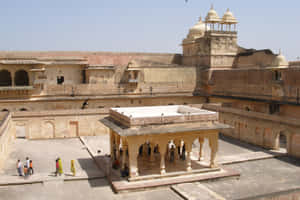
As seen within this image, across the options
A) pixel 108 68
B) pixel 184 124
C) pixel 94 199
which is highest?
pixel 108 68

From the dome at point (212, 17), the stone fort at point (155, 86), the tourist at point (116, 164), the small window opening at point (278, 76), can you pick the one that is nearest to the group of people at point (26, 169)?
the tourist at point (116, 164)

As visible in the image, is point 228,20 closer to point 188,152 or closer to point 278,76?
point 278,76

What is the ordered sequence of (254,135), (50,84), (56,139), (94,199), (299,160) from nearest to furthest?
1. (94,199)
2. (299,160)
3. (254,135)
4. (56,139)
5. (50,84)

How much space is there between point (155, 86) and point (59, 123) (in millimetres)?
9842

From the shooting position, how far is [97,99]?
27672mm

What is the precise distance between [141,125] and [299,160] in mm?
8756

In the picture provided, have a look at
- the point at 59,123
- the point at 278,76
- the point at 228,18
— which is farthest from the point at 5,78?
the point at 278,76

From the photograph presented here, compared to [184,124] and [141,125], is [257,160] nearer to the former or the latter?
[184,124]

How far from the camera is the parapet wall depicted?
22375 mm

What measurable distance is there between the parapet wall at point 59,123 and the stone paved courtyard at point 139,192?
4.23 meters

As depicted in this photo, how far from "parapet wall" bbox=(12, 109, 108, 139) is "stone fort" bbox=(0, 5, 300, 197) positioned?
6 cm

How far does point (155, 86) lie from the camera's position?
29.4 meters

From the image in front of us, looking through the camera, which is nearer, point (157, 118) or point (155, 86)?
point (157, 118)

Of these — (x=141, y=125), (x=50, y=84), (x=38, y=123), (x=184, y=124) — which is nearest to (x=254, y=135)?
(x=184, y=124)
